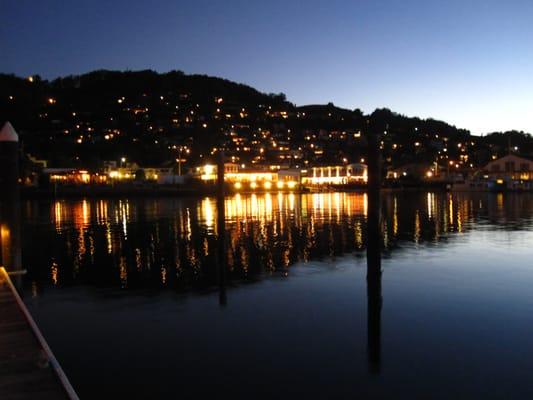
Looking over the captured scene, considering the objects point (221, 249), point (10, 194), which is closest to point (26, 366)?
point (10, 194)

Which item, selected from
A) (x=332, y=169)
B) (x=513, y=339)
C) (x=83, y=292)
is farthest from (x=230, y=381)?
(x=332, y=169)

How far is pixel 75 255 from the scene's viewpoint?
20250 millimetres

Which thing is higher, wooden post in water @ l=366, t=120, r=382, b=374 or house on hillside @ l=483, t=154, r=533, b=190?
house on hillside @ l=483, t=154, r=533, b=190

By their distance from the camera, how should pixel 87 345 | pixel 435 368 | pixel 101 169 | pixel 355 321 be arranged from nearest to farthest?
pixel 435 368, pixel 87 345, pixel 355 321, pixel 101 169

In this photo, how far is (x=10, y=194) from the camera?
13.2 meters

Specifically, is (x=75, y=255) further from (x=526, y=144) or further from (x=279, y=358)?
(x=526, y=144)

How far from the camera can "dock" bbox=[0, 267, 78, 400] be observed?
559cm

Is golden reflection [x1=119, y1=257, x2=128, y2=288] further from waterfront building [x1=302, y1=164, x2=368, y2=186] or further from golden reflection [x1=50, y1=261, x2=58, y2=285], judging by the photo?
waterfront building [x1=302, y1=164, x2=368, y2=186]

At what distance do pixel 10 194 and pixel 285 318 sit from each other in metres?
8.02

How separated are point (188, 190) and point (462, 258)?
214 feet

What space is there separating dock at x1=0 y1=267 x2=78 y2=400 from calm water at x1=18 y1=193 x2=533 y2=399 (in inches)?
48.7

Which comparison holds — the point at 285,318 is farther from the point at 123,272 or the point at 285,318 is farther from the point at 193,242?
the point at 193,242

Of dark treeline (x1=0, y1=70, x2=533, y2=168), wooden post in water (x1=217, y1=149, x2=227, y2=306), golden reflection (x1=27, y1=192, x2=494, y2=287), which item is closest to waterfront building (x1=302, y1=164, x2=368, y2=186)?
dark treeline (x1=0, y1=70, x2=533, y2=168)

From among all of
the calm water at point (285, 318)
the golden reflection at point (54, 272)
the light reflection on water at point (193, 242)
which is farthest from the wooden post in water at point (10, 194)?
the light reflection on water at point (193, 242)
